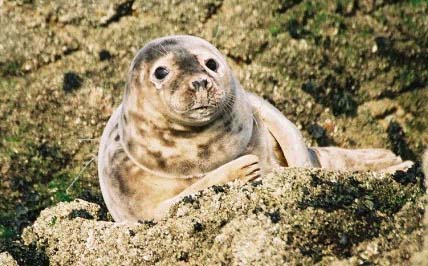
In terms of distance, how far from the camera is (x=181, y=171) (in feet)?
19.0

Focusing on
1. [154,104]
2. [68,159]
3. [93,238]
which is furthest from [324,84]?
[93,238]

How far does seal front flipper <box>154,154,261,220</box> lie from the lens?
218 inches

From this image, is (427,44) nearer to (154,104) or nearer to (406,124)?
(406,124)

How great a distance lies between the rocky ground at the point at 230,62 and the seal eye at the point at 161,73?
200cm

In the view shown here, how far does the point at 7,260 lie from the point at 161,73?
4.38ft

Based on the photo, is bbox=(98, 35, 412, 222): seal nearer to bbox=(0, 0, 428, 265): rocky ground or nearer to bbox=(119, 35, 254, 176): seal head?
bbox=(119, 35, 254, 176): seal head

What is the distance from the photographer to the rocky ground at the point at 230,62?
779cm

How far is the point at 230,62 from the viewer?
8.08 m

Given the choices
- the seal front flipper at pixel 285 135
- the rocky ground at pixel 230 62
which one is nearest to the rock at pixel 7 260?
Answer: the seal front flipper at pixel 285 135

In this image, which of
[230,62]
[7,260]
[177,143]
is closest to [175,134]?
[177,143]

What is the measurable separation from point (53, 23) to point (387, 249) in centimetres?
437

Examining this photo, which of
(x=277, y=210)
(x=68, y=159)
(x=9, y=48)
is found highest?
(x=277, y=210)

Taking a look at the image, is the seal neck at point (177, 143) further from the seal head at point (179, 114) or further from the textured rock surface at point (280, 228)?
the textured rock surface at point (280, 228)

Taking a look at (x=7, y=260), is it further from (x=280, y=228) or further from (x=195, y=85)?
(x=280, y=228)
